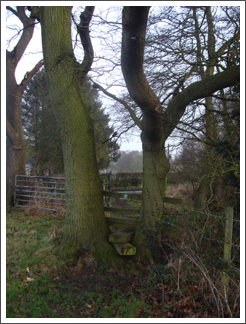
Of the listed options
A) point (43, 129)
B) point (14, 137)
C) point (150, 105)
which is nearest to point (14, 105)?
point (14, 137)

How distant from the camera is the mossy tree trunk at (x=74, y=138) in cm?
468

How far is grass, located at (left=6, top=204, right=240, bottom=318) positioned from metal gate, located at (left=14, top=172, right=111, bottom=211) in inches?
142

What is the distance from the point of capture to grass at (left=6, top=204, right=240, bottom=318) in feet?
9.84

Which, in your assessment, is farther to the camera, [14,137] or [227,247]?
[14,137]

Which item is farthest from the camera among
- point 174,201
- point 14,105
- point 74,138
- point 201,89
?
point 14,105

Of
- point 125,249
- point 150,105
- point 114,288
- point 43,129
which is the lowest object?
point 114,288

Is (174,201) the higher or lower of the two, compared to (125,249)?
higher

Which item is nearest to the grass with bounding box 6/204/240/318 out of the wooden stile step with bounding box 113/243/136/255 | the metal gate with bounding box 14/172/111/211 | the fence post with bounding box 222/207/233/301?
the fence post with bounding box 222/207/233/301

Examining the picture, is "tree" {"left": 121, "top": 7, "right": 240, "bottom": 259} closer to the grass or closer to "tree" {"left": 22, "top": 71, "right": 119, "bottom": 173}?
the grass

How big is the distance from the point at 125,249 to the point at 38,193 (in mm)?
5766

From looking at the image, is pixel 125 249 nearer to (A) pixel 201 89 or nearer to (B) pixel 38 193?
(A) pixel 201 89

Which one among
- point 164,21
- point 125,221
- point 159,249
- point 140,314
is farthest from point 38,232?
point 164,21

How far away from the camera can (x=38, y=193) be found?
9.12 meters

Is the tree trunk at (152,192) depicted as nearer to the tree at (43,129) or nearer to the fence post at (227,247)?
the fence post at (227,247)
